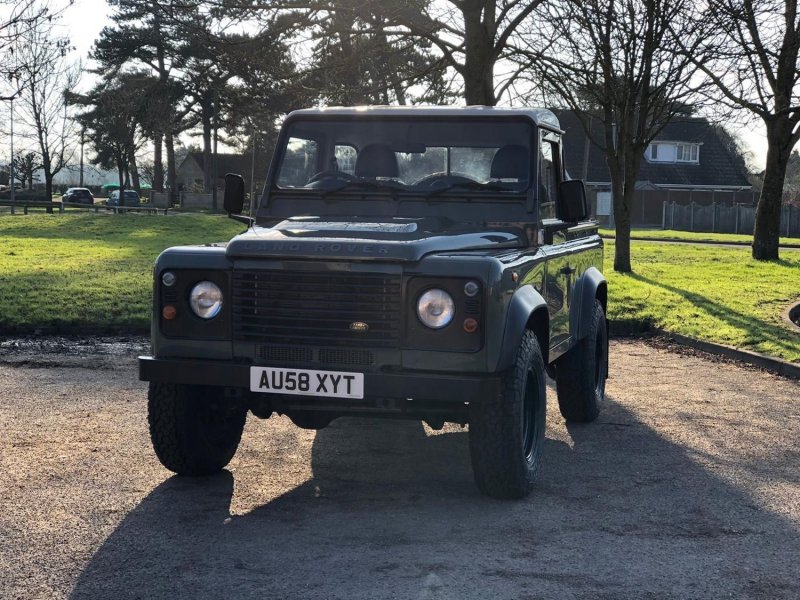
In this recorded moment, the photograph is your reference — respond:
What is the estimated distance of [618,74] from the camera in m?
20.4

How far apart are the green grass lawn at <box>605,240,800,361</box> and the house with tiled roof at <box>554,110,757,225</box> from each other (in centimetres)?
3477

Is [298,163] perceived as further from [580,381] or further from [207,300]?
[580,381]

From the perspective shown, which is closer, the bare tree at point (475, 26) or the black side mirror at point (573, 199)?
the black side mirror at point (573, 199)

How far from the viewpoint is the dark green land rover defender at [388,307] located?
5.24m

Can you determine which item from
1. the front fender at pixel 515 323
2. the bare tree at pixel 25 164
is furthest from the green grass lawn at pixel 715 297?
the bare tree at pixel 25 164

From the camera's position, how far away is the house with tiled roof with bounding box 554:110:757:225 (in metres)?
60.2

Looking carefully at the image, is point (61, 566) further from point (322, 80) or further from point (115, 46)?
point (115, 46)

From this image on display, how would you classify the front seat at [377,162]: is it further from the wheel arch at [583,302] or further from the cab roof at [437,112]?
the wheel arch at [583,302]

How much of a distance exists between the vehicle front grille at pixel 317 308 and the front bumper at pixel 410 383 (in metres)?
0.17

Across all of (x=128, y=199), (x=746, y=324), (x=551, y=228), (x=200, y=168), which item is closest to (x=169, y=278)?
(x=551, y=228)

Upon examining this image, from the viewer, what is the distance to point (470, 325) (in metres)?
5.18

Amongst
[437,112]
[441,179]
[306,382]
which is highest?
[437,112]

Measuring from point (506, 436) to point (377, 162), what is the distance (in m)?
2.19

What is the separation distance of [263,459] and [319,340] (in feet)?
4.85
